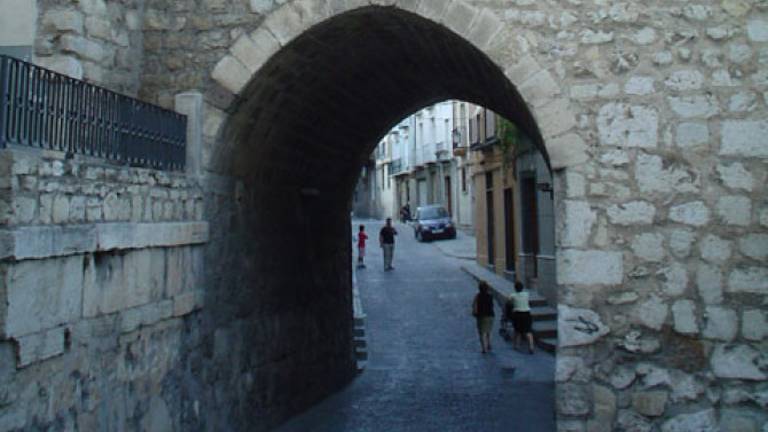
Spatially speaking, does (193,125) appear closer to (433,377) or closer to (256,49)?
(256,49)

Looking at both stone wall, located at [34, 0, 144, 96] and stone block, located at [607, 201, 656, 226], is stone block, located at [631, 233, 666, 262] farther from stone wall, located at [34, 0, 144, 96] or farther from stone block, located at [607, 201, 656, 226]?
stone wall, located at [34, 0, 144, 96]

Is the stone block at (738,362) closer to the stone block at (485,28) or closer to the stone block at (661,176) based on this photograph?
the stone block at (661,176)

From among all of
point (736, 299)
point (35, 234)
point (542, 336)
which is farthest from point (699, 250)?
point (542, 336)

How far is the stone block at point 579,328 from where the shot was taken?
15.9ft

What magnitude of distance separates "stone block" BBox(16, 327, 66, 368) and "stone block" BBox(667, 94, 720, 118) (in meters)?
4.00

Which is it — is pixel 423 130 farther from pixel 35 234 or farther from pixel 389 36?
pixel 35 234

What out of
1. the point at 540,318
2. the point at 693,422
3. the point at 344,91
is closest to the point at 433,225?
the point at 540,318

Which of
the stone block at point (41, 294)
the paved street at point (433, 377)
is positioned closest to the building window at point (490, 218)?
the paved street at point (433, 377)

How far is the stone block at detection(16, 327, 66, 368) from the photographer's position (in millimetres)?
3383

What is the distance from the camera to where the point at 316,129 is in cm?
754

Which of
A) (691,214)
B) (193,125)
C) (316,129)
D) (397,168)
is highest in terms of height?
(397,168)

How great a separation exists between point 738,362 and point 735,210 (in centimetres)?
98

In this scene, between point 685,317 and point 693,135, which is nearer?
point 685,317

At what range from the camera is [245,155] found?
20.1ft
